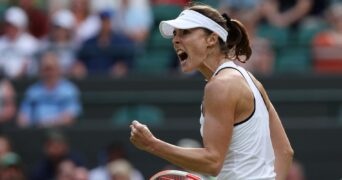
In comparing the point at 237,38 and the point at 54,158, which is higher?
the point at 237,38

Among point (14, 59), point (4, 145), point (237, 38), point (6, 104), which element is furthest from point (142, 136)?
point (14, 59)

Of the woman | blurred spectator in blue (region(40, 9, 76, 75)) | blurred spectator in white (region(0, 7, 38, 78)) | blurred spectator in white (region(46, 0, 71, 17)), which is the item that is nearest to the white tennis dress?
the woman

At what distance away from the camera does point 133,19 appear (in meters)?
14.3

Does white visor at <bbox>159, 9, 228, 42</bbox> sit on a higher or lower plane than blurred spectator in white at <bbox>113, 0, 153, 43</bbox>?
higher

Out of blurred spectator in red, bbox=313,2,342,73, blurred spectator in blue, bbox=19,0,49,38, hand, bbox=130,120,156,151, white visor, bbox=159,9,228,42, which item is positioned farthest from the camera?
blurred spectator in blue, bbox=19,0,49,38

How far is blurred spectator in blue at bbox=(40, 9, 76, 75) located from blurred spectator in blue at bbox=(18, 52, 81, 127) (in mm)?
467

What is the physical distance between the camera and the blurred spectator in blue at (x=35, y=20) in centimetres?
1459

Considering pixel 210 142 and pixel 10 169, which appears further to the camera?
pixel 10 169

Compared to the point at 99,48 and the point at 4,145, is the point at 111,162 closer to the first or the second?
the point at 4,145

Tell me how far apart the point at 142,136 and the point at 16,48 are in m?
7.82

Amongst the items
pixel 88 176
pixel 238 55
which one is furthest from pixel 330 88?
pixel 238 55

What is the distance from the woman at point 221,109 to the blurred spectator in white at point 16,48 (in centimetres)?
730

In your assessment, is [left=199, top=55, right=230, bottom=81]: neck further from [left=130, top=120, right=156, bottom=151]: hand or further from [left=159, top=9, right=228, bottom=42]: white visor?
[left=130, top=120, right=156, bottom=151]: hand

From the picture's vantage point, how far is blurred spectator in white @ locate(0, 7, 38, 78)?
13562 millimetres
